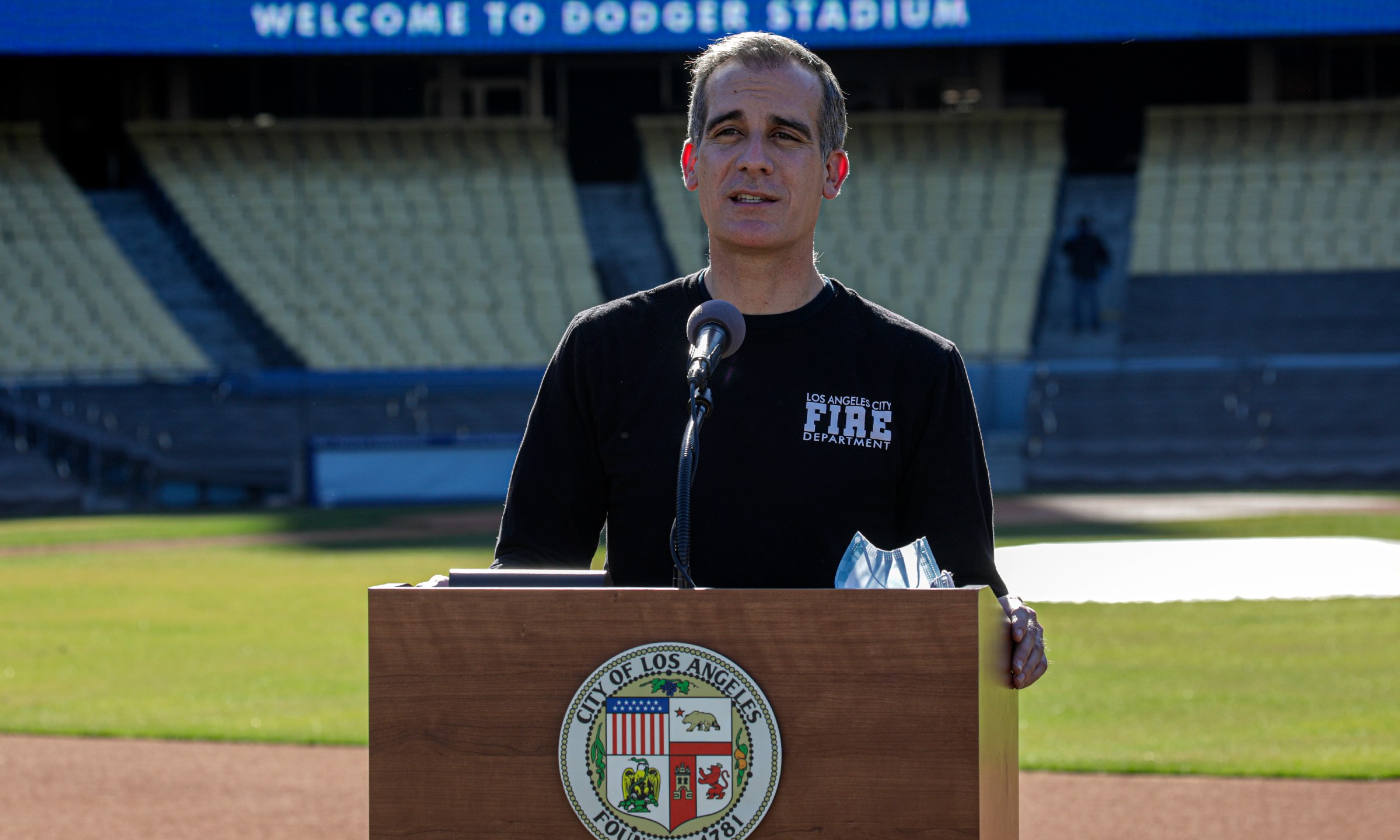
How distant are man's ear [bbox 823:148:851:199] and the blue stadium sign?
80.6ft

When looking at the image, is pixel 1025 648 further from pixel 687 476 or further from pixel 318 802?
pixel 318 802

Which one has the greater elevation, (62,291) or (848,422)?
(62,291)

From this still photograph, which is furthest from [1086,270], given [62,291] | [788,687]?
[788,687]

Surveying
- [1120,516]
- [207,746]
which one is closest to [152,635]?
[207,746]

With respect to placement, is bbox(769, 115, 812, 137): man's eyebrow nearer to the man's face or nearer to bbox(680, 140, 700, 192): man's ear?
the man's face

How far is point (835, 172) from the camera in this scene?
2.94 metres

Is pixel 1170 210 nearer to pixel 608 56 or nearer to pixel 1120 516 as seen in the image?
pixel 608 56

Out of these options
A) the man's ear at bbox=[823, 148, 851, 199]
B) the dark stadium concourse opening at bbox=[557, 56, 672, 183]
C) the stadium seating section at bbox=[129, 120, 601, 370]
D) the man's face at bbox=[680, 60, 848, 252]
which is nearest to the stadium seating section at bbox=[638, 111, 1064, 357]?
the dark stadium concourse opening at bbox=[557, 56, 672, 183]

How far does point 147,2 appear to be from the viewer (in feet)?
87.8

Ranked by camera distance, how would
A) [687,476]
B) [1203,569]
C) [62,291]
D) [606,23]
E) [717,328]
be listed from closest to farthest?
[687,476] < [717,328] < [1203,569] < [606,23] < [62,291]

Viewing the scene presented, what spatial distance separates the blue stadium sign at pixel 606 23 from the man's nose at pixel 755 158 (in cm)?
2482

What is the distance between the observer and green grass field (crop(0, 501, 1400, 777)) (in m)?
7.37

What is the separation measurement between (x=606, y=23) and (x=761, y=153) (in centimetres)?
2574

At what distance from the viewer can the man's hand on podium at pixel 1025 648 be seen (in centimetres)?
247
